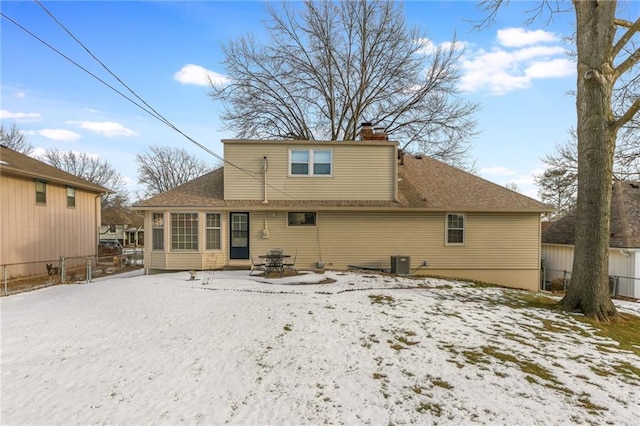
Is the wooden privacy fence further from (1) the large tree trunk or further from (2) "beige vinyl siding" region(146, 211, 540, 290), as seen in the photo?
(1) the large tree trunk

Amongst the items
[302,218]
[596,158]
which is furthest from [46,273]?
[596,158]

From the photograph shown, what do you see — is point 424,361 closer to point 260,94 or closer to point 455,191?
point 455,191

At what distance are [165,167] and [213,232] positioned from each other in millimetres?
34300

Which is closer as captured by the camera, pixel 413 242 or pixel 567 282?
pixel 413 242

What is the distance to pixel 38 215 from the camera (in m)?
13.3

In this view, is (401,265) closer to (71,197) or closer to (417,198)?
(417,198)

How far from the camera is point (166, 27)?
9836mm

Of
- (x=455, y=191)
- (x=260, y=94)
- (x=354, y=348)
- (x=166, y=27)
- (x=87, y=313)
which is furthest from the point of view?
(x=260, y=94)

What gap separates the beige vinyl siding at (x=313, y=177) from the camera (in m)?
12.7

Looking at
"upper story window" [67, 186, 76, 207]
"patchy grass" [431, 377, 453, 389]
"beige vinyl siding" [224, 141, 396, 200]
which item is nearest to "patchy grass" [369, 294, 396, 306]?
"patchy grass" [431, 377, 453, 389]

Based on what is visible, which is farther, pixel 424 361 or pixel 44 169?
pixel 44 169

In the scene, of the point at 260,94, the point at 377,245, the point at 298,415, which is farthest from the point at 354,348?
the point at 260,94

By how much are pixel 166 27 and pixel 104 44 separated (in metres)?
3.45

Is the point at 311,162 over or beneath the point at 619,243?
over
